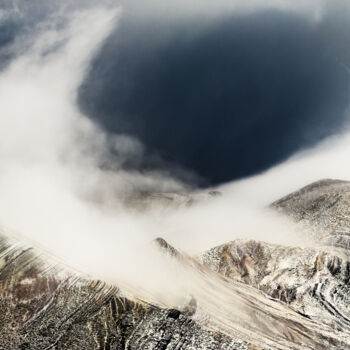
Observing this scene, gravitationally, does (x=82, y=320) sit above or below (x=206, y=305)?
below

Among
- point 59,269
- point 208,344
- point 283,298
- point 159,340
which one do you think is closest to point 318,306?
point 283,298

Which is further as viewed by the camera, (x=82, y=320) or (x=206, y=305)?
(x=206, y=305)

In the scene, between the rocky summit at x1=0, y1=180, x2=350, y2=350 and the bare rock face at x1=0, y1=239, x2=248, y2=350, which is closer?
the bare rock face at x1=0, y1=239, x2=248, y2=350

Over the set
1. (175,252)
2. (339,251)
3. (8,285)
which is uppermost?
(339,251)

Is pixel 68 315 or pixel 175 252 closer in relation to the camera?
pixel 68 315

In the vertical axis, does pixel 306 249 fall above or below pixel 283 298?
above

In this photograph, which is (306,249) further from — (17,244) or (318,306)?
(17,244)

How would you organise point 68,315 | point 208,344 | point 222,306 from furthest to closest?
1. point 222,306
2. point 68,315
3. point 208,344

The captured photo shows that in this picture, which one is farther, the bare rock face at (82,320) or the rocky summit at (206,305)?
the rocky summit at (206,305)
